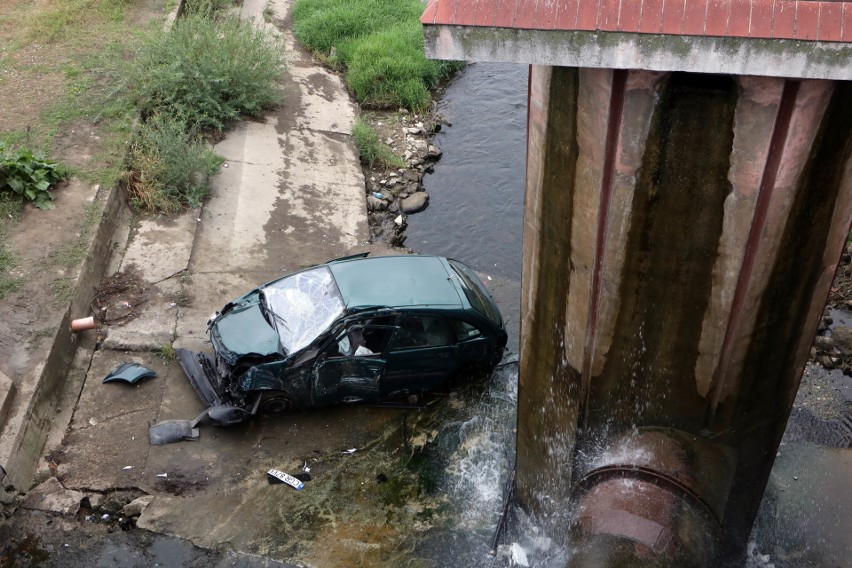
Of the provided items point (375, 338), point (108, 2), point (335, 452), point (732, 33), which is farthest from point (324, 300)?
point (108, 2)

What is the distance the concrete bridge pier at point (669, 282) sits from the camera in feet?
17.2

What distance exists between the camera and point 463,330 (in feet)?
28.7

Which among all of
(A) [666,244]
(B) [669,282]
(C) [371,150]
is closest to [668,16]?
(A) [666,244]

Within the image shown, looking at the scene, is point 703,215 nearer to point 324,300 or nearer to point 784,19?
point 784,19

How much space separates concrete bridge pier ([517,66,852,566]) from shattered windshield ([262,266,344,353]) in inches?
89.4

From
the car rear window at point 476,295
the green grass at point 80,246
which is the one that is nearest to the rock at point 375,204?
the car rear window at point 476,295

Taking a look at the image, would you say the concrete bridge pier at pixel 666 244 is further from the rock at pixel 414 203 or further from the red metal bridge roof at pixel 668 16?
the rock at pixel 414 203

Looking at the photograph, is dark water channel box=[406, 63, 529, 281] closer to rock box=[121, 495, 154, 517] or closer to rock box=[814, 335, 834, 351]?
rock box=[814, 335, 834, 351]

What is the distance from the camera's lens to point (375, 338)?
841cm

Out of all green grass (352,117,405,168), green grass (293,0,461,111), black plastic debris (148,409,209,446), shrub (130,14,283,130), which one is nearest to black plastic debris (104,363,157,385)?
black plastic debris (148,409,209,446)

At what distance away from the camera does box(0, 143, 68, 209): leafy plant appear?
10344 mm

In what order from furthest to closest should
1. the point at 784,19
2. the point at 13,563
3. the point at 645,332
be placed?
the point at 13,563, the point at 645,332, the point at 784,19

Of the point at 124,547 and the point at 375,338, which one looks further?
the point at 375,338

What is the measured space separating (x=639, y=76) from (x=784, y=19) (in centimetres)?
103
